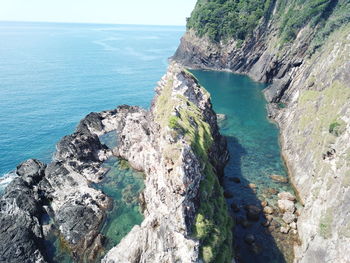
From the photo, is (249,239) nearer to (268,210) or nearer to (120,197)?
(268,210)

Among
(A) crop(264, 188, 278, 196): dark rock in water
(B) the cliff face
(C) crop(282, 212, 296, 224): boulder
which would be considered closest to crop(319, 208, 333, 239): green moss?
(B) the cliff face

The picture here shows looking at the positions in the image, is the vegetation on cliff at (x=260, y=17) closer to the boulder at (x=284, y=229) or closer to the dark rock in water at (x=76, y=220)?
the boulder at (x=284, y=229)

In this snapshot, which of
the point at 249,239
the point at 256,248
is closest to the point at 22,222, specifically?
the point at 249,239

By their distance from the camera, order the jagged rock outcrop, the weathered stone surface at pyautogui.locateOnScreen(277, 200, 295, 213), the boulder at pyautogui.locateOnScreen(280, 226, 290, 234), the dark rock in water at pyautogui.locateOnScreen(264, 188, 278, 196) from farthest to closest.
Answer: the dark rock in water at pyautogui.locateOnScreen(264, 188, 278, 196) → the weathered stone surface at pyautogui.locateOnScreen(277, 200, 295, 213) → the boulder at pyautogui.locateOnScreen(280, 226, 290, 234) → the jagged rock outcrop

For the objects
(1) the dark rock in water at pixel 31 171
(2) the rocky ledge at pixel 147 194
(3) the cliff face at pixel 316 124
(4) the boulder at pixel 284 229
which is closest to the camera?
(2) the rocky ledge at pixel 147 194

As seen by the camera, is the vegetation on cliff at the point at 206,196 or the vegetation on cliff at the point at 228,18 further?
the vegetation on cliff at the point at 228,18

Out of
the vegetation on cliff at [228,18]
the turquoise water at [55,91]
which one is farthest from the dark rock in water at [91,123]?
the vegetation on cliff at [228,18]

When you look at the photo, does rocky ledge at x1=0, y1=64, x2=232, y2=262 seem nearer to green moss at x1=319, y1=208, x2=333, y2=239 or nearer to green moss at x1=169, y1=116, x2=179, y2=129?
green moss at x1=169, y1=116, x2=179, y2=129

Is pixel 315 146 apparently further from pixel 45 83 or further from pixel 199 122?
pixel 45 83
